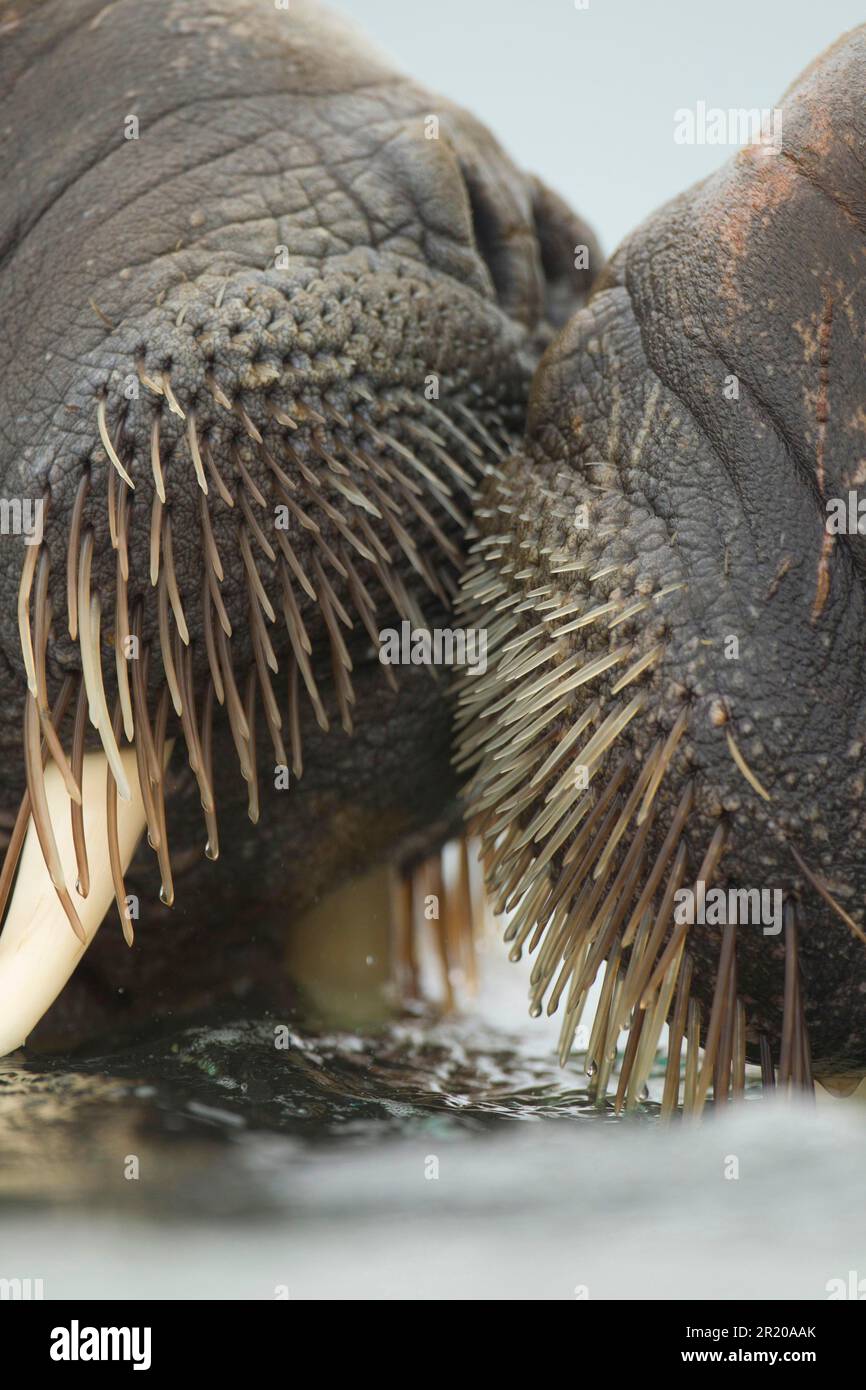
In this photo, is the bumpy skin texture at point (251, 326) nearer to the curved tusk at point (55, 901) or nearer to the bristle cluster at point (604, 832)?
the curved tusk at point (55, 901)

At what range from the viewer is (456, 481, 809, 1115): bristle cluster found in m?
1.65

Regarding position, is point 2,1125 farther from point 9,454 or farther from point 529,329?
point 529,329

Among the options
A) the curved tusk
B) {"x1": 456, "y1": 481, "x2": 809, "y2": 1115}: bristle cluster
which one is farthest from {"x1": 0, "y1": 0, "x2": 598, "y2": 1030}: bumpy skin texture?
{"x1": 456, "y1": 481, "x2": 809, "y2": 1115}: bristle cluster

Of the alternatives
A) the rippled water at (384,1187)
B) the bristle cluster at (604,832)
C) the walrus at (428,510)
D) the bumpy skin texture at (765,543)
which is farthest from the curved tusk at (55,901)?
the bumpy skin texture at (765,543)

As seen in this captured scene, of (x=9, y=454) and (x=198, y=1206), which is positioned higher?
(x=9, y=454)

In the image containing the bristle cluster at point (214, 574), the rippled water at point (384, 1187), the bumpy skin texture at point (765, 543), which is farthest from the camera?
the bristle cluster at point (214, 574)

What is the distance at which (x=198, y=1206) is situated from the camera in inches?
55.2

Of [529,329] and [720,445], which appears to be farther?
[529,329]

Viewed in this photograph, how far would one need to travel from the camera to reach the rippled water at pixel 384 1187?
49.2 inches

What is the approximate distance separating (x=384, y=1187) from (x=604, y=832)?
18.7 inches

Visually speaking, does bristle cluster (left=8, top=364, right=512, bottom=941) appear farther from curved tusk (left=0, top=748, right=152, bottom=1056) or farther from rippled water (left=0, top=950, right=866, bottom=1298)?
rippled water (left=0, top=950, right=866, bottom=1298)
